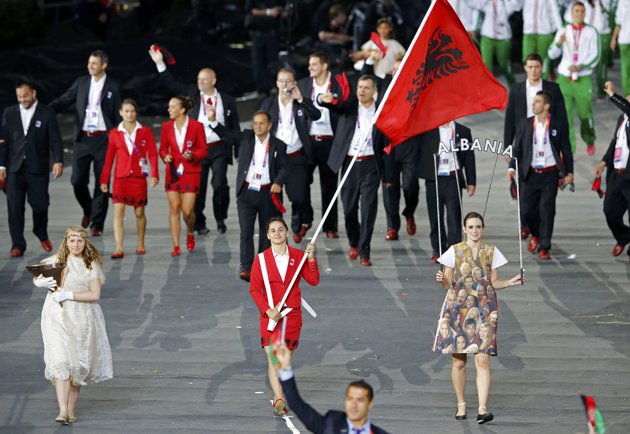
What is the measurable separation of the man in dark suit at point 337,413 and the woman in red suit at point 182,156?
7.55m

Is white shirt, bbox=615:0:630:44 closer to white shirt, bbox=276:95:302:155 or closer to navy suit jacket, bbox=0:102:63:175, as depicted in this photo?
white shirt, bbox=276:95:302:155

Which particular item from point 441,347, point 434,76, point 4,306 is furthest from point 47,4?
point 441,347

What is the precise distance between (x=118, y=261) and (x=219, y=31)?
12.9 m

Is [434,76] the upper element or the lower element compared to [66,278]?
upper

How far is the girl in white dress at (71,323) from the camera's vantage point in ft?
36.3

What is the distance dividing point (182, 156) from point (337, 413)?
302 inches

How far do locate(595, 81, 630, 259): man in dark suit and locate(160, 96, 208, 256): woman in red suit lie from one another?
415cm

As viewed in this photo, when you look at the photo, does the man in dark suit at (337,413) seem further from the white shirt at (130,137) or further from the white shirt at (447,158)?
the white shirt at (130,137)

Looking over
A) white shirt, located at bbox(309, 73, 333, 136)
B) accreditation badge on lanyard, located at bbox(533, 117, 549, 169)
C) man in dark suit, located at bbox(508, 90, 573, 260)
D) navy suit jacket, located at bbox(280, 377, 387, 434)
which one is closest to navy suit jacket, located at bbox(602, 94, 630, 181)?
man in dark suit, located at bbox(508, 90, 573, 260)

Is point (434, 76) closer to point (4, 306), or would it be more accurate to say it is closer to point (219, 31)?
point (4, 306)

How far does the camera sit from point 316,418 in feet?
27.6

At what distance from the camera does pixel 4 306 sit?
1420cm

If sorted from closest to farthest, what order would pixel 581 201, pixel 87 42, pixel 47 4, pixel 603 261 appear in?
A: 1. pixel 603 261
2. pixel 581 201
3. pixel 87 42
4. pixel 47 4

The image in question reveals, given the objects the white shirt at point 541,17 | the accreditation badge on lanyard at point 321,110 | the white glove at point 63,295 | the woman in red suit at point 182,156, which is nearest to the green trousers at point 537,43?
the white shirt at point 541,17
